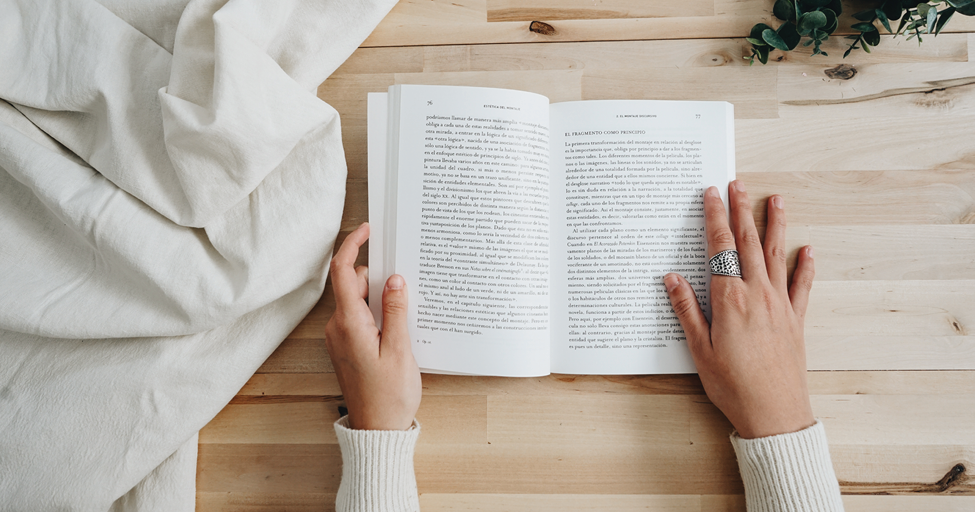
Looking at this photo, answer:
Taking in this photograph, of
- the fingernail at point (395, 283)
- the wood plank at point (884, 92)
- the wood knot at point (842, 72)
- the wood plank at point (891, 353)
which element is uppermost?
the wood knot at point (842, 72)

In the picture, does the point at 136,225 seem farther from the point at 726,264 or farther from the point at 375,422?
the point at 726,264

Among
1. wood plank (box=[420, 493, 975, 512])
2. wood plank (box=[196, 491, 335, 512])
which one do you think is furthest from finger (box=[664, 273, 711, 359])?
wood plank (box=[196, 491, 335, 512])

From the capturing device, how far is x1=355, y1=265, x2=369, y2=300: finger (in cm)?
66

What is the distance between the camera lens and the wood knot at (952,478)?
66cm

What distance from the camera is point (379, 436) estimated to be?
0.61 metres

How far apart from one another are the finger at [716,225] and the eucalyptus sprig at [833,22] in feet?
0.75

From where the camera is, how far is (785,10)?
678mm

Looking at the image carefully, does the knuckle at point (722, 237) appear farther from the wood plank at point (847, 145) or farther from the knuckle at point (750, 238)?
the wood plank at point (847, 145)

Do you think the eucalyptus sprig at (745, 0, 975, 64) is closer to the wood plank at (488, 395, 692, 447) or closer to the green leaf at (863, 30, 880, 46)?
the green leaf at (863, 30, 880, 46)

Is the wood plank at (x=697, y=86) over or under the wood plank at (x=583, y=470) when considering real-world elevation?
over

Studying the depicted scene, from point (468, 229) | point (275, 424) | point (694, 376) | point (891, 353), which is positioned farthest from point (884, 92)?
point (275, 424)

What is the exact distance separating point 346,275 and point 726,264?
19.9 inches

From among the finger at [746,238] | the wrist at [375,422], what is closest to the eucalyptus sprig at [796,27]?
the finger at [746,238]

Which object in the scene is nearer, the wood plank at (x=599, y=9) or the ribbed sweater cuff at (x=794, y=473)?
the ribbed sweater cuff at (x=794, y=473)
